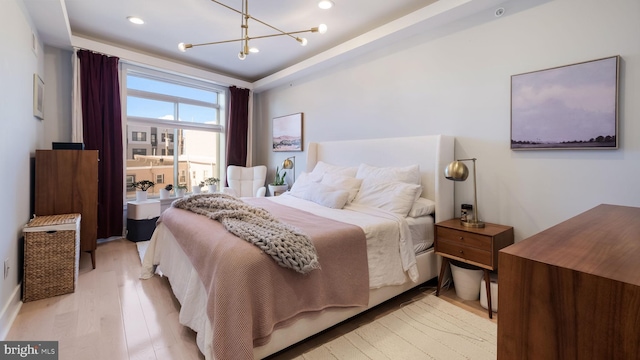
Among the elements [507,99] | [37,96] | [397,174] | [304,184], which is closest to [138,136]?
[37,96]

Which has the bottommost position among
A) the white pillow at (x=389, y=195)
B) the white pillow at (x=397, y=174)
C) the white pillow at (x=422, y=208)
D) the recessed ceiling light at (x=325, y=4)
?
the white pillow at (x=422, y=208)

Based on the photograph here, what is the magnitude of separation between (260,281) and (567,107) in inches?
98.4

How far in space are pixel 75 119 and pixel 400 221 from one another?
4.07 meters

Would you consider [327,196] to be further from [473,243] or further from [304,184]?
[473,243]

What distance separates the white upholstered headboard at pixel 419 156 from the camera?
2576 millimetres

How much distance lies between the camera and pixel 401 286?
2.28 m

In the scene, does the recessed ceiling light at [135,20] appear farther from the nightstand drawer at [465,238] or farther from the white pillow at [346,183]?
the nightstand drawer at [465,238]

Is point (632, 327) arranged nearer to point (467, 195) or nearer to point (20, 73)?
point (467, 195)

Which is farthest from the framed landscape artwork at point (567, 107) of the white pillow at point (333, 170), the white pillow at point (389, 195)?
the white pillow at point (333, 170)

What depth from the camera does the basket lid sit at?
7.75 feet

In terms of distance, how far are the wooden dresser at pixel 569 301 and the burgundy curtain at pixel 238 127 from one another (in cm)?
491

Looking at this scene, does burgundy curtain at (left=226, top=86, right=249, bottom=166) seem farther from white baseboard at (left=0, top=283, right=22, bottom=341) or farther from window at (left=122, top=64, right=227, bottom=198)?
white baseboard at (left=0, top=283, right=22, bottom=341)

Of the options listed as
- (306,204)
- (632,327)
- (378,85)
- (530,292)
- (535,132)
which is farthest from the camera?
(378,85)

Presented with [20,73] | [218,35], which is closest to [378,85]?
[218,35]
